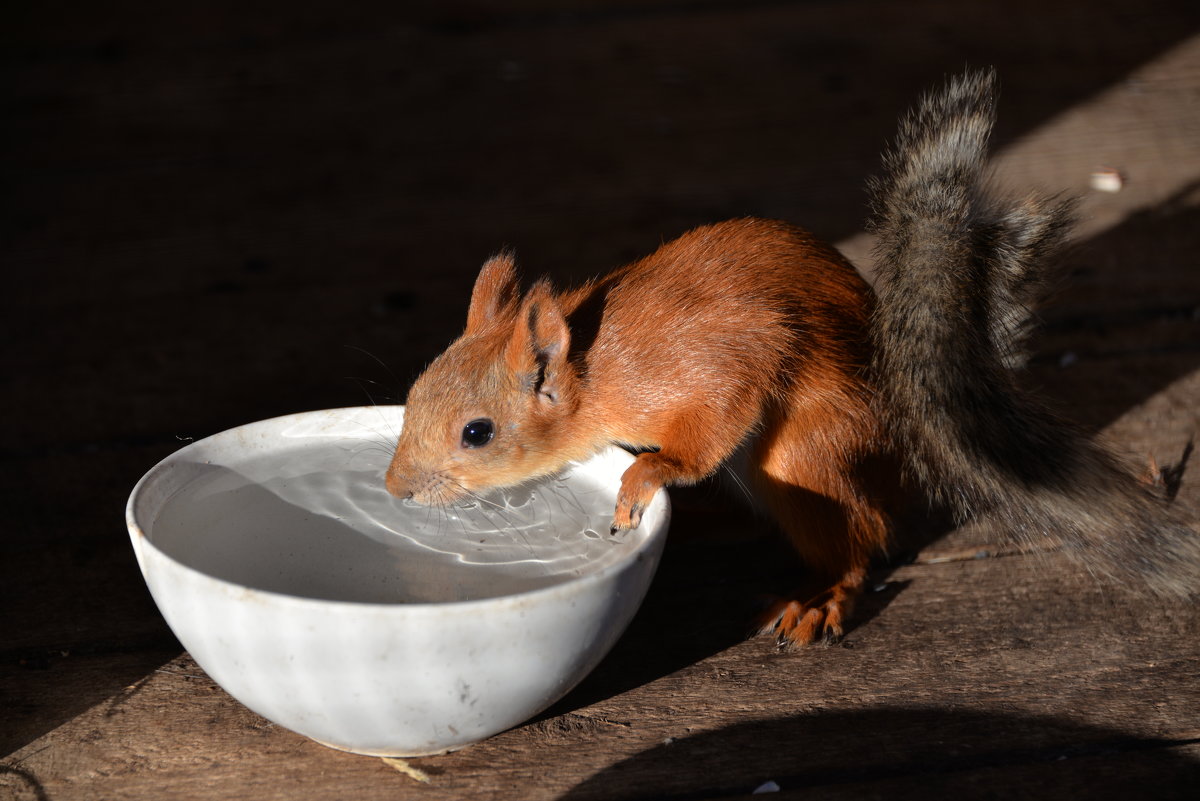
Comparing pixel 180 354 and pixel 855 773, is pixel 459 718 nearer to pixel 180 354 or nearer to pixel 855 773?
pixel 855 773

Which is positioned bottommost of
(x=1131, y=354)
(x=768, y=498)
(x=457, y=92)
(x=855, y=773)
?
(x=855, y=773)

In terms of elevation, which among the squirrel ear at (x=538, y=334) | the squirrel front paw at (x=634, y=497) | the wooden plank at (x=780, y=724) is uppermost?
the squirrel ear at (x=538, y=334)

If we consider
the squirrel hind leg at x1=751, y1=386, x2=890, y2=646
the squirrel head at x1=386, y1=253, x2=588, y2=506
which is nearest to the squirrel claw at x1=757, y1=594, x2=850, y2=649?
the squirrel hind leg at x1=751, y1=386, x2=890, y2=646

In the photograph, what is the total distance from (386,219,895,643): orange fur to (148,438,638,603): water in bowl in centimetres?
5

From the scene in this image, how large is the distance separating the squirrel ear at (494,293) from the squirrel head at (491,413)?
5cm

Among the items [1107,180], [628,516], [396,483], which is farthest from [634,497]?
[1107,180]

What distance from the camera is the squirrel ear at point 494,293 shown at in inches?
47.8

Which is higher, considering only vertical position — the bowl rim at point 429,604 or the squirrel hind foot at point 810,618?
the bowl rim at point 429,604

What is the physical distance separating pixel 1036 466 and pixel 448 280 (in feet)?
3.35

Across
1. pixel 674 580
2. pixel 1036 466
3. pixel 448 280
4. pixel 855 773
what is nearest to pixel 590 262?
pixel 448 280

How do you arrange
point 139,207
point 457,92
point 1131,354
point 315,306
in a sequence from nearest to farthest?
point 1131,354 → point 315,306 → point 139,207 → point 457,92

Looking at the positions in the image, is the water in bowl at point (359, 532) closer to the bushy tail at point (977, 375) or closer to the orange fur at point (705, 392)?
the orange fur at point (705, 392)

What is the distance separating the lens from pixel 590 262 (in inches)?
73.8

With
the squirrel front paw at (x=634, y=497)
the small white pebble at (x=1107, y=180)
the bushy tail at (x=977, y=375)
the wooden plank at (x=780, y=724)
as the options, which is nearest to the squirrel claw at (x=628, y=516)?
the squirrel front paw at (x=634, y=497)
